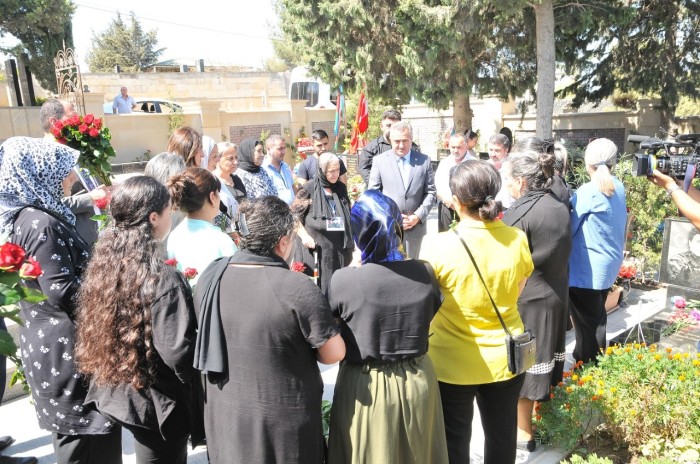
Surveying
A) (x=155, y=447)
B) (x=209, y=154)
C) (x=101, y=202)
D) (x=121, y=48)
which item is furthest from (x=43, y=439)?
(x=121, y=48)

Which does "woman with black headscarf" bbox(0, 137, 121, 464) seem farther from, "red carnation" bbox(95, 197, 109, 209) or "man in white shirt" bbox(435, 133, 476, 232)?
"man in white shirt" bbox(435, 133, 476, 232)

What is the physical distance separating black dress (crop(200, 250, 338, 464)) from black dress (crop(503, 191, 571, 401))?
147 cm

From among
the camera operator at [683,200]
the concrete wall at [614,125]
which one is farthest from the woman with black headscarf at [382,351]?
the concrete wall at [614,125]

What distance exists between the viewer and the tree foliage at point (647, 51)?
12.1 meters

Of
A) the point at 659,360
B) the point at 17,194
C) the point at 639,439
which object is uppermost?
the point at 17,194

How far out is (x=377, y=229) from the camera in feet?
7.23

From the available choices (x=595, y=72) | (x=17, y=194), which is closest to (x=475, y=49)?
(x=595, y=72)

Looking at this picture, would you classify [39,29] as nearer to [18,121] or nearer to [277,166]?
[18,121]

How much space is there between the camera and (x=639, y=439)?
121 inches

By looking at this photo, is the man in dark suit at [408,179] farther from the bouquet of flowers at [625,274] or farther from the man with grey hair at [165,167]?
the man with grey hair at [165,167]

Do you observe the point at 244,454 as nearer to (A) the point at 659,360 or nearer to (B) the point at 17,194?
(B) the point at 17,194

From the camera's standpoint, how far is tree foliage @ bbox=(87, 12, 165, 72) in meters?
47.0

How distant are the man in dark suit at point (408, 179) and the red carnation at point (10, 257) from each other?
4076 mm

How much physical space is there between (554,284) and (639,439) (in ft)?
3.37
